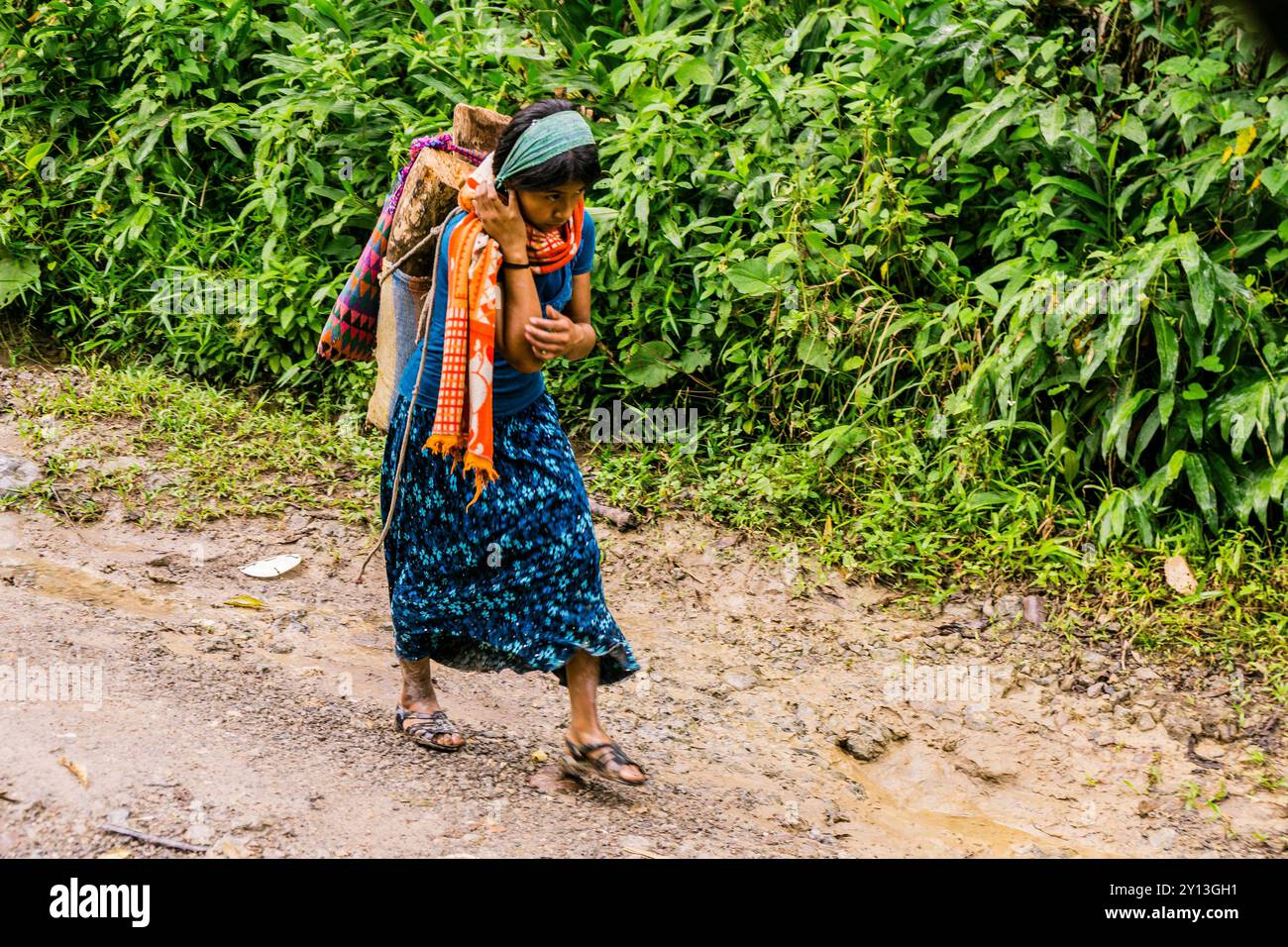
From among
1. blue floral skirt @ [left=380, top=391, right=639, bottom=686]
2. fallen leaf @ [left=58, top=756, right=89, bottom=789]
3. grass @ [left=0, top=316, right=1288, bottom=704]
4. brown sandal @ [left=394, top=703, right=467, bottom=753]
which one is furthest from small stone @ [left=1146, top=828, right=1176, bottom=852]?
fallen leaf @ [left=58, top=756, right=89, bottom=789]

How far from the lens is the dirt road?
9.91ft

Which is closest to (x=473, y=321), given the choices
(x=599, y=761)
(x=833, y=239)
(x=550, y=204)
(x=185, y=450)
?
(x=550, y=204)

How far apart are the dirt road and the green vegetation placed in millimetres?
316

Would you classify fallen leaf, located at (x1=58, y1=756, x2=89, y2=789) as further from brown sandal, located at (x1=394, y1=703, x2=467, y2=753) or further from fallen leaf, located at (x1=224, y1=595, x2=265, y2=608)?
fallen leaf, located at (x1=224, y1=595, x2=265, y2=608)

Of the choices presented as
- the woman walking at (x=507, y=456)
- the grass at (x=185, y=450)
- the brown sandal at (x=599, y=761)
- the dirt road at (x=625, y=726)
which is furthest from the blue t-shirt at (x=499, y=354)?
the grass at (x=185, y=450)

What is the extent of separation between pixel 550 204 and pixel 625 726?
1814mm

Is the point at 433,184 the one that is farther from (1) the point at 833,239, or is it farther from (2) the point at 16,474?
(2) the point at 16,474

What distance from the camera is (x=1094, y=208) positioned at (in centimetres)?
470

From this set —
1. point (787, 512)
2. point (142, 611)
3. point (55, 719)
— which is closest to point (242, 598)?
point (142, 611)

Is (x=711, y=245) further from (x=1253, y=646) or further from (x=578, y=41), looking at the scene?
(x=1253, y=646)

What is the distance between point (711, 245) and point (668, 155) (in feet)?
1.38

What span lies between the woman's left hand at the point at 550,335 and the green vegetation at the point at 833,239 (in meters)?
2.08

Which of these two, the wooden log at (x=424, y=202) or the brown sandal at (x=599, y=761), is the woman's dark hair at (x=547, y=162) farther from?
the brown sandal at (x=599, y=761)
